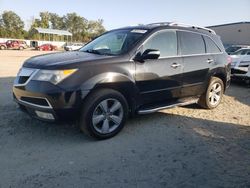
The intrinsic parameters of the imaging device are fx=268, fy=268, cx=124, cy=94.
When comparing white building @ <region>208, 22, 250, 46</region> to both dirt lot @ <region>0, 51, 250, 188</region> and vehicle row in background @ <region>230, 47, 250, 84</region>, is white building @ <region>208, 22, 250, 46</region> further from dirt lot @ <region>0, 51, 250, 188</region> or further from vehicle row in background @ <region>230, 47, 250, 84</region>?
dirt lot @ <region>0, 51, 250, 188</region>

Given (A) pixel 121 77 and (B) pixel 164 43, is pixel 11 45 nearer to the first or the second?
(B) pixel 164 43

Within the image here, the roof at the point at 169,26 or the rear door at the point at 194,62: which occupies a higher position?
the roof at the point at 169,26

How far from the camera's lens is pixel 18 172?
10.9ft

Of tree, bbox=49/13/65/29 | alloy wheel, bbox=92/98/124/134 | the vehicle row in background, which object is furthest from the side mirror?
tree, bbox=49/13/65/29

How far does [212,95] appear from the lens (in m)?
6.43

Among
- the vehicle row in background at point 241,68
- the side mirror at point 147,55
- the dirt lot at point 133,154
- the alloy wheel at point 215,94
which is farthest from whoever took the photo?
the vehicle row in background at point 241,68

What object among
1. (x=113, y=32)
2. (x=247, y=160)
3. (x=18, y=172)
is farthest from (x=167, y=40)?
(x=18, y=172)

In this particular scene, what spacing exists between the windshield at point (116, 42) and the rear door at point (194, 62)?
105 cm

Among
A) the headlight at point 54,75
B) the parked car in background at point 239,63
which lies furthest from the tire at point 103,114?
the parked car in background at point 239,63

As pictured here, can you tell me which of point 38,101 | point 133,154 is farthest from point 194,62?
point 38,101

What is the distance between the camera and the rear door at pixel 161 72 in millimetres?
4781

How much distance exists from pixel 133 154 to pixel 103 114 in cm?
85

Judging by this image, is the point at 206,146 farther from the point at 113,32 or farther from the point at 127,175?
the point at 113,32

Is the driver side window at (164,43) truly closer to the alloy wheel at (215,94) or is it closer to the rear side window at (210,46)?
the rear side window at (210,46)
